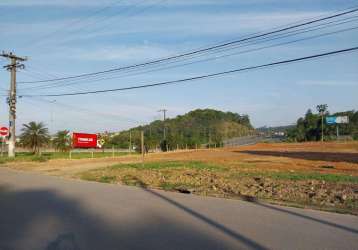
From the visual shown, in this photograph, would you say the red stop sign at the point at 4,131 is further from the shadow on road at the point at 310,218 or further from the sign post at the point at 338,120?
the sign post at the point at 338,120

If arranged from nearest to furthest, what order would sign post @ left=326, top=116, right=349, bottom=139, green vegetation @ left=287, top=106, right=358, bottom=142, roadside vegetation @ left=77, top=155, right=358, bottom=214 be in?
roadside vegetation @ left=77, top=155, right=358, bottom=214
sign post @ left=326, top=116, right=349, bottom=139
green vegetation @ left=287, top=106, right=358, bottom=142

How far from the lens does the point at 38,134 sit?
6512 centimetres

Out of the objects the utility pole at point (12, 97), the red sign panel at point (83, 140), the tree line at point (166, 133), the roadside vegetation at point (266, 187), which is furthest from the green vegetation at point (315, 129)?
the roadside vegetation at point (266, 187)

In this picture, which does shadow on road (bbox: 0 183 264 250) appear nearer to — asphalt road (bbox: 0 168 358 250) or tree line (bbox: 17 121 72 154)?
asphalt road (bbox: 0 168 358 250)

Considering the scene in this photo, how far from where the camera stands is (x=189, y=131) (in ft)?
455

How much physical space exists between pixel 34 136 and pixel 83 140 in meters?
7.09

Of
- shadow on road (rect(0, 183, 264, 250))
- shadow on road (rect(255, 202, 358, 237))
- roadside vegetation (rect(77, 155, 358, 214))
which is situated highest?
roadside vegetation (rect(77, 155, 358, 214))

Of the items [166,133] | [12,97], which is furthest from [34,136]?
[166,133]

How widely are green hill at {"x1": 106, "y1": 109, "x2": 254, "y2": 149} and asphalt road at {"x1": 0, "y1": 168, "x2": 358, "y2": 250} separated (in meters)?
71.3

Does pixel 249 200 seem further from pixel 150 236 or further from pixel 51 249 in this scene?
pixel 51 249

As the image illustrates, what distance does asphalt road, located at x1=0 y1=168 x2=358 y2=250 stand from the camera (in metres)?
7.82

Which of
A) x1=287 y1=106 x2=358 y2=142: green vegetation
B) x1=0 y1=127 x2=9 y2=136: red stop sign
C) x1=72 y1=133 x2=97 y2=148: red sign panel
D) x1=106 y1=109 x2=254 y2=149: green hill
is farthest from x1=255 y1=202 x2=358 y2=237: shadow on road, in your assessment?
x1=287 y1=106 x2=358 y2=142: green vegetation

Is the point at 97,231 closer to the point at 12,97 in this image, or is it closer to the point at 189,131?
the point at 12,97

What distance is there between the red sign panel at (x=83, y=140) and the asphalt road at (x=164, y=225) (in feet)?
174
